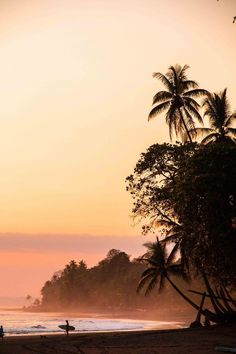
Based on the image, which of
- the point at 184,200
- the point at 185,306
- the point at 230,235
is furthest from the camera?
the point at 185,306

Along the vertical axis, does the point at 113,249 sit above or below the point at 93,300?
above

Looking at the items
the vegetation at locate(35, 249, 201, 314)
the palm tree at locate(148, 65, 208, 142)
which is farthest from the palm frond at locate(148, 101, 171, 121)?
the vegetation at locate(35, 249, 201, 314)

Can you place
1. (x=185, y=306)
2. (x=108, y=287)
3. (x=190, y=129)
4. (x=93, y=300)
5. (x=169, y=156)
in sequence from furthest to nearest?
(x=93, y=300)
(x=108, y=287)
(x=185, y=306)
(x=190, y=129)
(x=169, y=156)

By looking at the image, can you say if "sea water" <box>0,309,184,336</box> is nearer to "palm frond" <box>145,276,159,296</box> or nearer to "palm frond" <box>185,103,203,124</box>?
"palm frond" <box>145,276,159,296</box>

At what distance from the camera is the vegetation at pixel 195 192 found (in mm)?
26734

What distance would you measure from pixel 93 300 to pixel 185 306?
59.7m

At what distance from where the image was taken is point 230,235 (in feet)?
87.0

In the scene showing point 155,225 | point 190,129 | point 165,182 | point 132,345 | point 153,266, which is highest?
point 190,129

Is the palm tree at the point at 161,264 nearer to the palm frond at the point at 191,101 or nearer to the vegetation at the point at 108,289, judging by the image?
the palm frond at the point at 191,101

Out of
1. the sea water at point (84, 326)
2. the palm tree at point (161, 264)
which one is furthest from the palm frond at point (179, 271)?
the sea water at point (84, 326)

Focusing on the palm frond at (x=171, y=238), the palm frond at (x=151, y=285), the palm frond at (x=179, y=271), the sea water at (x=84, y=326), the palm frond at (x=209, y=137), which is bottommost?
the sea water at (x=84, y=326)

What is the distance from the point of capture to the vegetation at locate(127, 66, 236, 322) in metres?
26.7

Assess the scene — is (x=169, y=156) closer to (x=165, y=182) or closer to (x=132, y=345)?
(x=165, y=182)

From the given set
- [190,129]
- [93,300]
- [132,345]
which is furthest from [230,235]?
[93,300]
